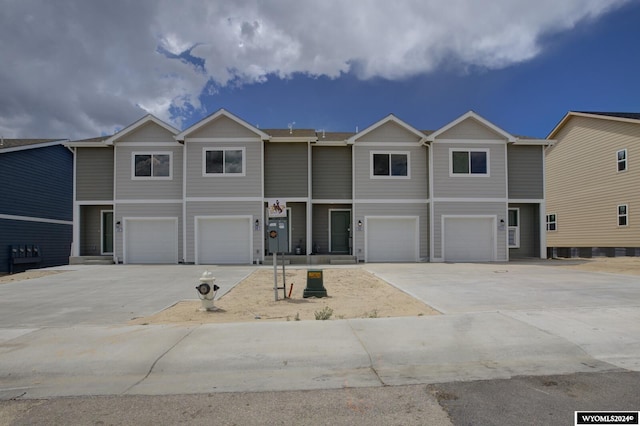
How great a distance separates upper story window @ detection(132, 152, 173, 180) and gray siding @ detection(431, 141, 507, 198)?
12.9 meters

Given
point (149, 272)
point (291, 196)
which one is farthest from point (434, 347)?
point (291, 196)

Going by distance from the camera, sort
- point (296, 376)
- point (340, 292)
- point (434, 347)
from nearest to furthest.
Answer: point (296, 376) < point (434, 347) < point (340, 292)

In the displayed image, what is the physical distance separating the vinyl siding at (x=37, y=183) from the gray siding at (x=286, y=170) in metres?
13.8

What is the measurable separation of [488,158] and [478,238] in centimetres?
393

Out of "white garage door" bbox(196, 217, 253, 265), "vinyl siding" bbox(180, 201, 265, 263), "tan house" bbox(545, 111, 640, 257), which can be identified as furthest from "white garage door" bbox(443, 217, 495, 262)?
"white garage door" bbox(196, 217, 253, 265)

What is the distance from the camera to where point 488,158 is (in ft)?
64.7

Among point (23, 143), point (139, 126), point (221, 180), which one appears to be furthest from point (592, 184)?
point (23, 143)

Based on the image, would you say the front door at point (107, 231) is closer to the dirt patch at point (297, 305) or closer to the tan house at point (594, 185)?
the dirt patch at point (297, 305)

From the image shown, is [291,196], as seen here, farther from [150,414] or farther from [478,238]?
[150,414]

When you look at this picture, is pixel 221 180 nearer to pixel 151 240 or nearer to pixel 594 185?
pixel 151 240

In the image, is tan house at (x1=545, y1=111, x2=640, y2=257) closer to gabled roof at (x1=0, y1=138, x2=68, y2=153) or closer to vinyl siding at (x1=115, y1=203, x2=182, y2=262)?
vinyl siding at (x1=115, y1=203, x2=182, y2=262)

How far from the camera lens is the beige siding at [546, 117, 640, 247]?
21812 millimetres

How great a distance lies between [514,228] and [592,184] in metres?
7.60

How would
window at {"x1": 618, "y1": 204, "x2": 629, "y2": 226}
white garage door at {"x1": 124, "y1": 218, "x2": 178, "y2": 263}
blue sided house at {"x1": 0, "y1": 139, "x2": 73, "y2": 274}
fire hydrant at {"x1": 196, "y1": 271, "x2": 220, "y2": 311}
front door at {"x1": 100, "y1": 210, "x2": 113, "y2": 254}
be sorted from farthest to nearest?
window at {"x1": 618, "y1": 204, "x2": 629, "y2": 226}
blue sided house at {"x1": 0, "y1": 139, "x2": 73, "y2": 274}
front door at {"x1": 100, "y1": 210, "x2": 113, "y2": 254}
white garage door at {"x1": 124, "y1": 218, "x2": 178, "y2": 263}
fire hydrant at {"x1": 196, "y1": 271, "x2": 220, "y2": 311}
